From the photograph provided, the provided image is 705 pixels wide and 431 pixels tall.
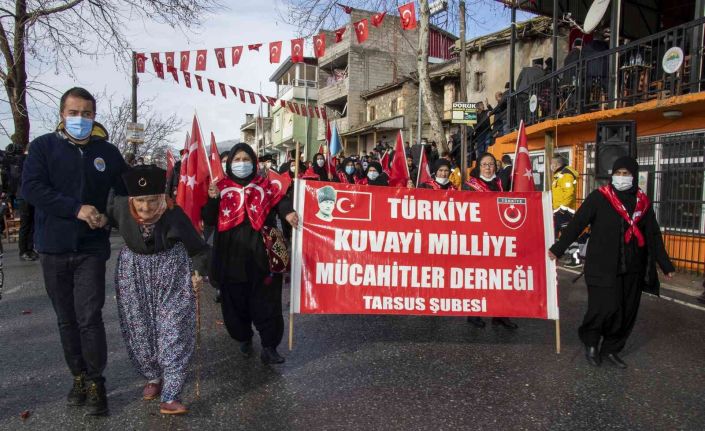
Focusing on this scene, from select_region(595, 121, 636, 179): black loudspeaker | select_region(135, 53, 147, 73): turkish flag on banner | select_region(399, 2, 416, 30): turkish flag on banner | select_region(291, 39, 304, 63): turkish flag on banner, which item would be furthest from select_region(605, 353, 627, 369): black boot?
select_region(135, 53, 147, 73): turkish flag on banner

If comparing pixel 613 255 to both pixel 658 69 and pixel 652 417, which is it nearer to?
pixel 652 417

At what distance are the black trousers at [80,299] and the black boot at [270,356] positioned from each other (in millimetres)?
1352

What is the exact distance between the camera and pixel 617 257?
14.8 feet

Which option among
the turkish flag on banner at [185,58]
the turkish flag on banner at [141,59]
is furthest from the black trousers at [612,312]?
the turkish flag on banner at [141,59]

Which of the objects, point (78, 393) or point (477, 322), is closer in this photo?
point (78, 393)

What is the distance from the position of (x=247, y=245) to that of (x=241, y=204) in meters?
0.34

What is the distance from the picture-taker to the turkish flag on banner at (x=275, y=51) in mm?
15484

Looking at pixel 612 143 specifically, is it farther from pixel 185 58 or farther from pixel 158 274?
pixel 185 58

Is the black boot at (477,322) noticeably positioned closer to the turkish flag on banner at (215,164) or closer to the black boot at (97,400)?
the turkish flag on banner at (215,164)

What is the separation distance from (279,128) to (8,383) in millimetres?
49533

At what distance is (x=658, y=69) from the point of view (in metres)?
11.0

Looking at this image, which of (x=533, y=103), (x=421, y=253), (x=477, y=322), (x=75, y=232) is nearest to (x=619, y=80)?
(x=533, y=103)

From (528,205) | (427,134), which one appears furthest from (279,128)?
(528,205)

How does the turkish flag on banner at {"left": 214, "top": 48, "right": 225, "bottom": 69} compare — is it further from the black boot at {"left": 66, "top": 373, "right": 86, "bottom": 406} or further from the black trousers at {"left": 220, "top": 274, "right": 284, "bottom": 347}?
the black boot at {"left": 66, "top": 373, "right": 86, "bottom": 406}
